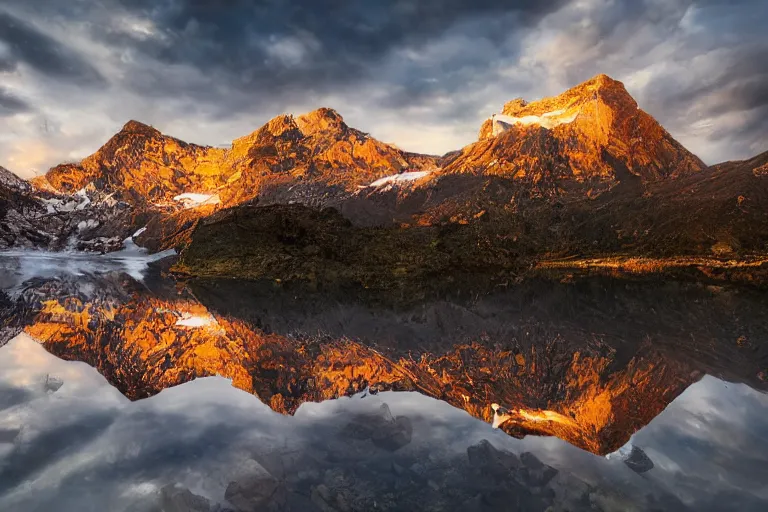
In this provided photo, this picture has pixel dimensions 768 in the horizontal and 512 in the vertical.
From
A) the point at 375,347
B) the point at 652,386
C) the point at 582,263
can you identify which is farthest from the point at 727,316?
the point at 582,263

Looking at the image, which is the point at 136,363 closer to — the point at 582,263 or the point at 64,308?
the point at 64,308

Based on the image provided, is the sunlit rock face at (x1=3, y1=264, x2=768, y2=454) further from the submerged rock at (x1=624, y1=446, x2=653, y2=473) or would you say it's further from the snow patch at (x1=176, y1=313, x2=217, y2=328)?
the submerged rock at (x1=624, y1=446, x2=653, y2=473)

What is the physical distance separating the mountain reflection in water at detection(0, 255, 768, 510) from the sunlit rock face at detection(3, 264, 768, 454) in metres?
0.15

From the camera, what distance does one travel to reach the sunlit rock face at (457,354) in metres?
16.3

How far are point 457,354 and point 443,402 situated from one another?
9343mm

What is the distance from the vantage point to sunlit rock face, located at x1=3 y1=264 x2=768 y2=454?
16281 millimetres

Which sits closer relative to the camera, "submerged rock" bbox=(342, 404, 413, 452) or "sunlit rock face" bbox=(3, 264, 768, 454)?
"submerged rock" bbox=(342, 404, 413, 452)

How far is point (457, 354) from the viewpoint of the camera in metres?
25.3

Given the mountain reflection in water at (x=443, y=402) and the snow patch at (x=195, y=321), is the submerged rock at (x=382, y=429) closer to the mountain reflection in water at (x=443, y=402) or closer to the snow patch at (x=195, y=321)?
the mountain reflection in water at (x=443, y=402)

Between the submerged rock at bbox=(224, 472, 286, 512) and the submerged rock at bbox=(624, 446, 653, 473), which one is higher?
the submerged rock at bbox=(224, 472, 286, 512)

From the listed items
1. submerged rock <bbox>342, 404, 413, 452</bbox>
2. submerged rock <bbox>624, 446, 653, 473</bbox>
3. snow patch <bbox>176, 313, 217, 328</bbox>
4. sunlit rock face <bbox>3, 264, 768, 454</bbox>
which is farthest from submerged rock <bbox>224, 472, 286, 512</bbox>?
snow patch <bbox>176, 313, 217, 328</bbox>

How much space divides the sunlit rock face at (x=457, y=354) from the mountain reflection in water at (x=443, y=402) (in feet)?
0.50

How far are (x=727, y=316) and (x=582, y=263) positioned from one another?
134 meters

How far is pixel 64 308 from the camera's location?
146 feet
